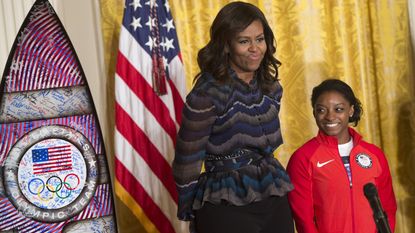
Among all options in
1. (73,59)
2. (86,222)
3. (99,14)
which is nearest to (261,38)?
(73,59)

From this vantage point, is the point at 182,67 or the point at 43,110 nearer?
the point at 43,110

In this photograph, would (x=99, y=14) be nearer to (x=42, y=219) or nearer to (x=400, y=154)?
(x=42, y=219)

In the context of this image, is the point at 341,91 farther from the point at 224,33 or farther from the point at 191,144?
the point at 191,144

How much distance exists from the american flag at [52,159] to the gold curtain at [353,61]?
4.41 ft

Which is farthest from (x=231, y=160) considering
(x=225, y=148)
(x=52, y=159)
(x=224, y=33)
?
(x=52, y=159)

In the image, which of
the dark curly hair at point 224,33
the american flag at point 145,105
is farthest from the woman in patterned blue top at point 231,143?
the american flag at point 145,105

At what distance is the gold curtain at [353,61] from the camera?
3.55 meters

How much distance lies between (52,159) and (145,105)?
622mm

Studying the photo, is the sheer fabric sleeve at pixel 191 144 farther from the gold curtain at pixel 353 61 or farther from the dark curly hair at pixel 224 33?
the gold curtain at pixel 353 61

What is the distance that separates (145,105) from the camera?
3.13m

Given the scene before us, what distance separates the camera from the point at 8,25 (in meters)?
3.20

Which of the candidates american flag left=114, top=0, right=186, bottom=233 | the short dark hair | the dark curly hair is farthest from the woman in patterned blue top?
american flag left=114, top=0, right=186, bottom=233

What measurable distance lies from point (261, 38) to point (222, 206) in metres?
0.59

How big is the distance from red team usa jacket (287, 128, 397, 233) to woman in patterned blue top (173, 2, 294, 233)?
1.48 feet
